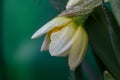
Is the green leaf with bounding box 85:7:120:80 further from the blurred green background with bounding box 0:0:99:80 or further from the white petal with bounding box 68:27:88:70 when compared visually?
the blurred green background with bounding box 0:0:99:80

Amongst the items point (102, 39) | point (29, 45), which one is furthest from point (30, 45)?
point (102, 39)

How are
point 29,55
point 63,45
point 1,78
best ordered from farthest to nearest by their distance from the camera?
point 1,78
point 29,55
point 63,45

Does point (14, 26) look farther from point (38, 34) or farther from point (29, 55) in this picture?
point (38, 34)

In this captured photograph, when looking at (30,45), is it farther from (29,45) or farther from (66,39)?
(66,39)

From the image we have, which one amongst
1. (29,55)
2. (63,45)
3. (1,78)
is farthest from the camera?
(1,78)

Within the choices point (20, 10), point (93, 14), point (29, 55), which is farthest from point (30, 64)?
point (93, 14)

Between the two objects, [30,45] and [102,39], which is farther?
[30,45]

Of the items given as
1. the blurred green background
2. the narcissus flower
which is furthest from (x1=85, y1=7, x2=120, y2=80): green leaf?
the blurred green background
